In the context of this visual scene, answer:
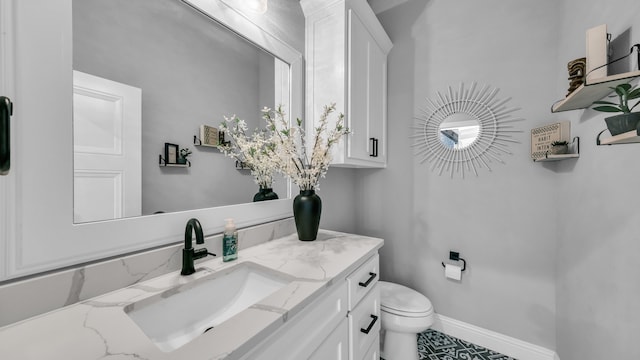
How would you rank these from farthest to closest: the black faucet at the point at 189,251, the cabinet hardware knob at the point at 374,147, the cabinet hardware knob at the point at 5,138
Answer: the cabinet hardware knob at the point at 374,147 < the black faucet at the point at 189,251 < the cabinet hardware knob at the point at 5,138

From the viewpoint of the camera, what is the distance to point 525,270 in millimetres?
1540

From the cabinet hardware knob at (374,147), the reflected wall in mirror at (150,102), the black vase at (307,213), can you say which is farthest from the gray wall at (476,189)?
the reflected wall in mirror at (150,102)

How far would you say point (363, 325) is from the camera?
3.60ft

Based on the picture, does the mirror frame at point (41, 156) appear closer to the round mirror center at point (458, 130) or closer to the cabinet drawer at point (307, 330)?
the cabinet drawer at point (307, 330)

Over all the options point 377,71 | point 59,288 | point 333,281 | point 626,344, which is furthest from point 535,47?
point 59,288

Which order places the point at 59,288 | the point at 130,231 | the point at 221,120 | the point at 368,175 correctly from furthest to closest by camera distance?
the point at 368,175 < the point at 221,120 < the point at 130,231 < the point at 59,288

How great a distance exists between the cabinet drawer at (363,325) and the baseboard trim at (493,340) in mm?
866

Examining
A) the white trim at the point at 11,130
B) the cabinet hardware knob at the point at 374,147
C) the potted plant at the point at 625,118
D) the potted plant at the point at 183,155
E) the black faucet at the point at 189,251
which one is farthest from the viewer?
the cabinet hardware knob at the point at 374,147

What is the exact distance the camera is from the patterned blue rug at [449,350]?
157 centimetres

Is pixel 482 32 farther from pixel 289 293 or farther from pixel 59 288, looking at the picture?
pixel 59 288

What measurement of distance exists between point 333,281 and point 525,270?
151cm

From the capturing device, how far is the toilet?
139 centimetres

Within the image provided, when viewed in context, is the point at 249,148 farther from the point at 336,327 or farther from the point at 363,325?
the point at 363,325

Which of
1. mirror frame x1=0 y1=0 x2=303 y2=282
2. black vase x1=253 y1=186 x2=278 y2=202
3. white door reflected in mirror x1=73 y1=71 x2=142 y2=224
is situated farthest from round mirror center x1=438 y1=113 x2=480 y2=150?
mirror frame x1=0 y1=0 x2=303 y2=282
